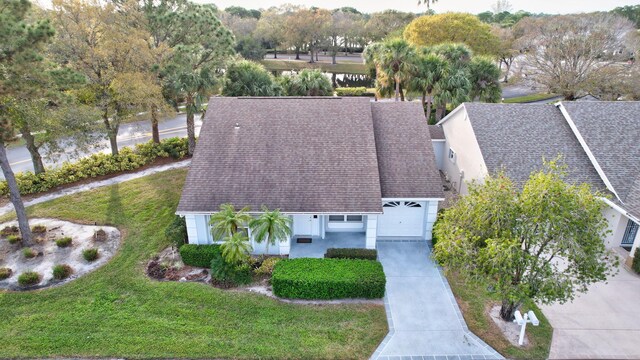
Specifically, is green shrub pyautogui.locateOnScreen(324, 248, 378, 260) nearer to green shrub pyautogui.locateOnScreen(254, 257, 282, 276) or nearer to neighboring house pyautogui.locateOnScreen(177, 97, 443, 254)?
neighboring house pyautogui.locateOnScreen(177, 97, 443, 254)

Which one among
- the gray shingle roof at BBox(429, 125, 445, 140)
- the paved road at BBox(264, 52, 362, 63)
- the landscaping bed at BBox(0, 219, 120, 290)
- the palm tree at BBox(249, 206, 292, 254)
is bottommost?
the landscaping bed at BBox(0, 219, 120, 290)

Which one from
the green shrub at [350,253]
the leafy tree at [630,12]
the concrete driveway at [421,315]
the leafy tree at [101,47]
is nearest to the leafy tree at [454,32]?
the leafy tree at [101,47]

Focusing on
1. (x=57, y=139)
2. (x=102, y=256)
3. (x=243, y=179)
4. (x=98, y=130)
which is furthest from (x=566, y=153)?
(x=57, y=139)

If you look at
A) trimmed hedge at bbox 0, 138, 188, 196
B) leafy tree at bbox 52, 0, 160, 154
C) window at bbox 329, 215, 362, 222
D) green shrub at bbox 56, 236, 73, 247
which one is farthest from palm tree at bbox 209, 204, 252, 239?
trimmed hedge at bbox 0, 138, 188, 196

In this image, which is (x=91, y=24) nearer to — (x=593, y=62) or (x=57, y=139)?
(x=57, y=139)

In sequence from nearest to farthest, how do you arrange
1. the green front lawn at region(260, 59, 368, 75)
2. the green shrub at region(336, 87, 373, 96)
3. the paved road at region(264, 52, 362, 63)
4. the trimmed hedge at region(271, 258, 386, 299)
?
the trimmed hedge at region(271, 258, 386, 299), the green shrub at region(336, 87, 373, 96), the green front lawn at region(260, 59, 368, 75), the paved road at region(264, 52, 362, 63)

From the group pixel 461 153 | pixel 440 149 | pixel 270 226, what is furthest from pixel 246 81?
pixel 270 226
